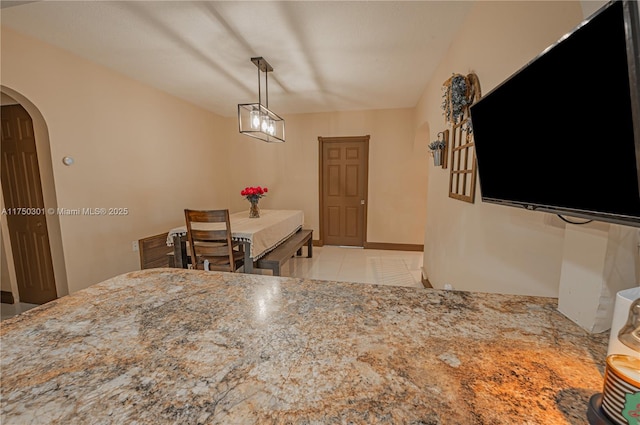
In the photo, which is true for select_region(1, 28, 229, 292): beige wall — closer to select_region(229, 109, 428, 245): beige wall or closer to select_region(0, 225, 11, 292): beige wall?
select_region(0, 225, 11, 292): beige wall

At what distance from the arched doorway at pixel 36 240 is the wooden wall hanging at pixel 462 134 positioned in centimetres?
364

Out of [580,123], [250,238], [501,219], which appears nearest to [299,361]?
[580,123]

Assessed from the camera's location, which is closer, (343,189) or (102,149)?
(102,149)

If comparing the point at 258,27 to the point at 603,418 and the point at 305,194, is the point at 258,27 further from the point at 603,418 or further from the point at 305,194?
the point at 305,194

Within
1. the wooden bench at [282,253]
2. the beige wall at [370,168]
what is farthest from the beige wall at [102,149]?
the wooden bench at [282,253]

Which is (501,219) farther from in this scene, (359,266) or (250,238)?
(359,266)

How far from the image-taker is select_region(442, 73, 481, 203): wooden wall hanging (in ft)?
6.10

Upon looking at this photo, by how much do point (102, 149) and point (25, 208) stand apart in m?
0.90

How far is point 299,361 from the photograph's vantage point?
639 mm

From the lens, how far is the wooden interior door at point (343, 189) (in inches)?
197

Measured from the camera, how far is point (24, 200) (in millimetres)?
2650

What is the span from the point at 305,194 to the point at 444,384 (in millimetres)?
4778

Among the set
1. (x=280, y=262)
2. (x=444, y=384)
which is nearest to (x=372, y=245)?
(x=280, y=262)

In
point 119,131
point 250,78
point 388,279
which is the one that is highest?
point 250,78
